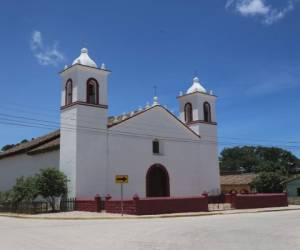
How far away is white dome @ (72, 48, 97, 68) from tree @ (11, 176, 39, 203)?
9544mm

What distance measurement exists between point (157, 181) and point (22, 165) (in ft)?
42.1

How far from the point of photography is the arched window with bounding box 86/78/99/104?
33812mm

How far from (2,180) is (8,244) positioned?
3410 centimetres

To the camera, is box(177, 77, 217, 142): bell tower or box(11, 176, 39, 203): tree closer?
box(11, 176, 39, 203): tree

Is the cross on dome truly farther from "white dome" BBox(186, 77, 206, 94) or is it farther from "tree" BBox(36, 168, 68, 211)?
"tree" BBox(36, 168, 68, 211)

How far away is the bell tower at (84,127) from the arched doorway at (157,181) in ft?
15.6

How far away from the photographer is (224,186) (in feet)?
190

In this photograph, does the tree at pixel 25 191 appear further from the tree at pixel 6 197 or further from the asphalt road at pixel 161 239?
the asphalt road at pixel 161 239

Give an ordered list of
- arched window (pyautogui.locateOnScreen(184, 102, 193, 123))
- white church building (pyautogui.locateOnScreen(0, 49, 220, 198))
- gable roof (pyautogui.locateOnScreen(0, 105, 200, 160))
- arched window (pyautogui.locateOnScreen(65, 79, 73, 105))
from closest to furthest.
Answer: white church building (pyautogui.locateOnScreen(0, 49, 220, 198)) → arched window (pyautogui.locateOnScreen(65, 79, 73, 105)) → gable roof (pyautogui.locateOnScreen(0, 105, 200, 160)) → arched window (pyautogui.locateOnScreen(184, 102, 193, 123))

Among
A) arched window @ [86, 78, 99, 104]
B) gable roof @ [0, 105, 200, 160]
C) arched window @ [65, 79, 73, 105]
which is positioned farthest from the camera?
gable roof @ [0, 105, 200, 160]

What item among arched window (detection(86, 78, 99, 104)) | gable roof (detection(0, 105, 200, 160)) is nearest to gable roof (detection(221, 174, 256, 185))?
gable roof (detection(0, 105, 200, 160))

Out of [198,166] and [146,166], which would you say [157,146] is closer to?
[146,166]

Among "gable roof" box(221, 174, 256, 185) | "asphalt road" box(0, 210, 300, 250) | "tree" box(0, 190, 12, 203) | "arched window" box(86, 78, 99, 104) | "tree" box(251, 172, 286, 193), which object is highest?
"arched window" box(86, 78, 99, 104)

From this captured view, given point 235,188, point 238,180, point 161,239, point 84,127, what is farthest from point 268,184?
point 161,239
